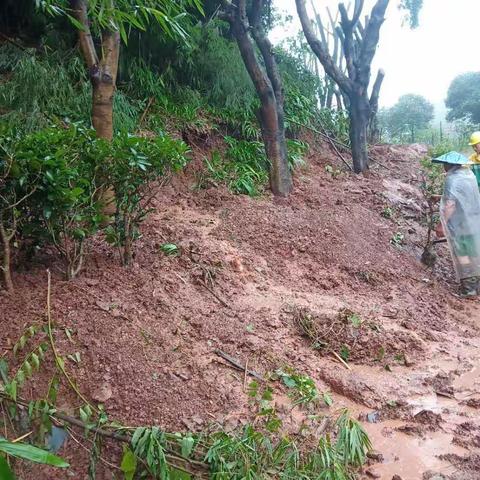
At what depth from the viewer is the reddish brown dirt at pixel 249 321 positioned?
2471 mm

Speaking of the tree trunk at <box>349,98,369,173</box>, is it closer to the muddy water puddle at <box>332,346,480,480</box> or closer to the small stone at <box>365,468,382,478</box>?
the muddy water puddle at <box>332,346,480,480</box>

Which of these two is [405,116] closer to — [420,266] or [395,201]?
[395,201]

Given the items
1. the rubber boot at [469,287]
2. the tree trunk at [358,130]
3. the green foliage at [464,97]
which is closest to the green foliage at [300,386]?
the rubber boot at [469,287]

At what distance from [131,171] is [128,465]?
1686 millimetres

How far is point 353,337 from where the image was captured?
135 inches

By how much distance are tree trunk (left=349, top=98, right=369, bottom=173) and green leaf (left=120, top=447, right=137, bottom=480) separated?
5948 mm

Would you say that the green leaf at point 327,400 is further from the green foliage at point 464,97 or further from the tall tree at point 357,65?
the green foliage at point 464,97

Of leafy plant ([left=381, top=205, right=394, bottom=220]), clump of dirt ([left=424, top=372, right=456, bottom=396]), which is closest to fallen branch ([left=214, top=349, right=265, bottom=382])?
clump of dirt ([left=424, top=372, right=456, bottom=396])

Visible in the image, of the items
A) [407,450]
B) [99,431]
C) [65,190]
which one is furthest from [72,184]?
[407,450]

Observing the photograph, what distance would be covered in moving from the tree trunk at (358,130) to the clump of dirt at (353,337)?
408 centimetres

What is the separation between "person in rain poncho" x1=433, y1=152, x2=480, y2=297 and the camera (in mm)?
4957

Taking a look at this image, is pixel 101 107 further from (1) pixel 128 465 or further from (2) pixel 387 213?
(2) pixel 387 213

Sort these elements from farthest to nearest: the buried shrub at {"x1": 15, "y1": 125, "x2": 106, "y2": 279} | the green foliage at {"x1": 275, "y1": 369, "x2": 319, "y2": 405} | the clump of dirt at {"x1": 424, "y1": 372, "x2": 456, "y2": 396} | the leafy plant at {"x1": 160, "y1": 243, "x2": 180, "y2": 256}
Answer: the leafy plant at {"x1": 160, "y1": 243, "x2": 180, "y2": 256} < the clump of dirt at {"x1": 424, "y1": 372, "x2": 456, "y2": 396} < the green foliage at {"x1": 275, "y1": 369, "x2": 319, "y2": 405} < the buried shrub at {"x1": 15, "y1": 125, "x2": 106, "y2": 279}

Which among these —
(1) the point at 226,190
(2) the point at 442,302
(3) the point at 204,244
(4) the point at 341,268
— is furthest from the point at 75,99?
(2) the point at 442,302
